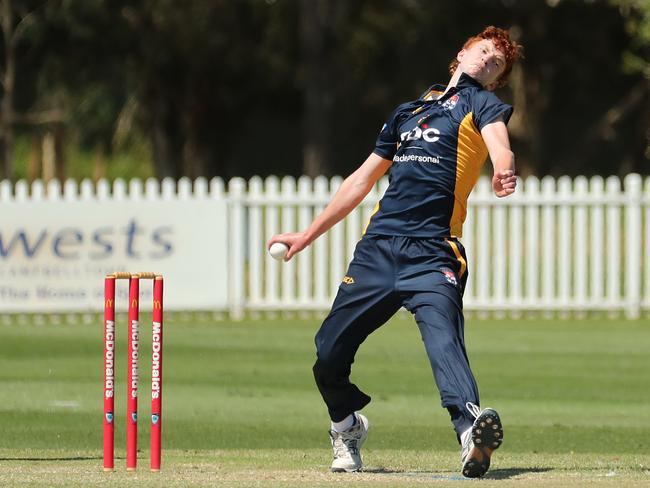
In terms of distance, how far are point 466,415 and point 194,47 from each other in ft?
99.3

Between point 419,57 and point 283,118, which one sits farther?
point 283,118

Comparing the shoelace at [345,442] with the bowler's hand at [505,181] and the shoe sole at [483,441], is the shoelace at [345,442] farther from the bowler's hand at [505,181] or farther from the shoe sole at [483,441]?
the bowler's hand at [505,181]

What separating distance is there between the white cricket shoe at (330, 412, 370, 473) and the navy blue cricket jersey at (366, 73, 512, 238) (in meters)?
0.95

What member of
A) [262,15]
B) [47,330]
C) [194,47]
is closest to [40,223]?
[47,330]

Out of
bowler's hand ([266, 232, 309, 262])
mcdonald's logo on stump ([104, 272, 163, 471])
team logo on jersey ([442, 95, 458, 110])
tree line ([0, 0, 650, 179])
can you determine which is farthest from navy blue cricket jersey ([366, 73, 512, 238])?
tree line ([0, 0, 650, 179])

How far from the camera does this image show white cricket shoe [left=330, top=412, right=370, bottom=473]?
750 cm

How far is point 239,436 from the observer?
32.0ft

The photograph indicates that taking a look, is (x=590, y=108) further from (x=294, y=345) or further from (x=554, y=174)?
(x=294, y=345)

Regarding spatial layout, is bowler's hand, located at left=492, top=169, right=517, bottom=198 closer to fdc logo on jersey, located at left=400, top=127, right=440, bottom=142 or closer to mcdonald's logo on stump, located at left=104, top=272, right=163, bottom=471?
fdc logo on jersey, located at left=400, top=127, right=440, bottom=142

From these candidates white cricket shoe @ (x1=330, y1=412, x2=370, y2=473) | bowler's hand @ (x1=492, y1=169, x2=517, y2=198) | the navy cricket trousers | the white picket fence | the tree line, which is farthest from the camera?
the tree line

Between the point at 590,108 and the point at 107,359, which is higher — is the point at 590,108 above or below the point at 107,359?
above

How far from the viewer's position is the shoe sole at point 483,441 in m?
6.70

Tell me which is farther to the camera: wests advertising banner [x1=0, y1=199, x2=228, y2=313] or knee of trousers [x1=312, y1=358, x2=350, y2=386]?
wests advertising banner [x1=0, y1=199, x2=228, y2=313]

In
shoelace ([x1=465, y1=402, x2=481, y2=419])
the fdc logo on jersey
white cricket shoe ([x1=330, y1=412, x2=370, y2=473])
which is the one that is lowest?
white cricket shoe ([x1=330, y1=412, x2=370, y2=473])
